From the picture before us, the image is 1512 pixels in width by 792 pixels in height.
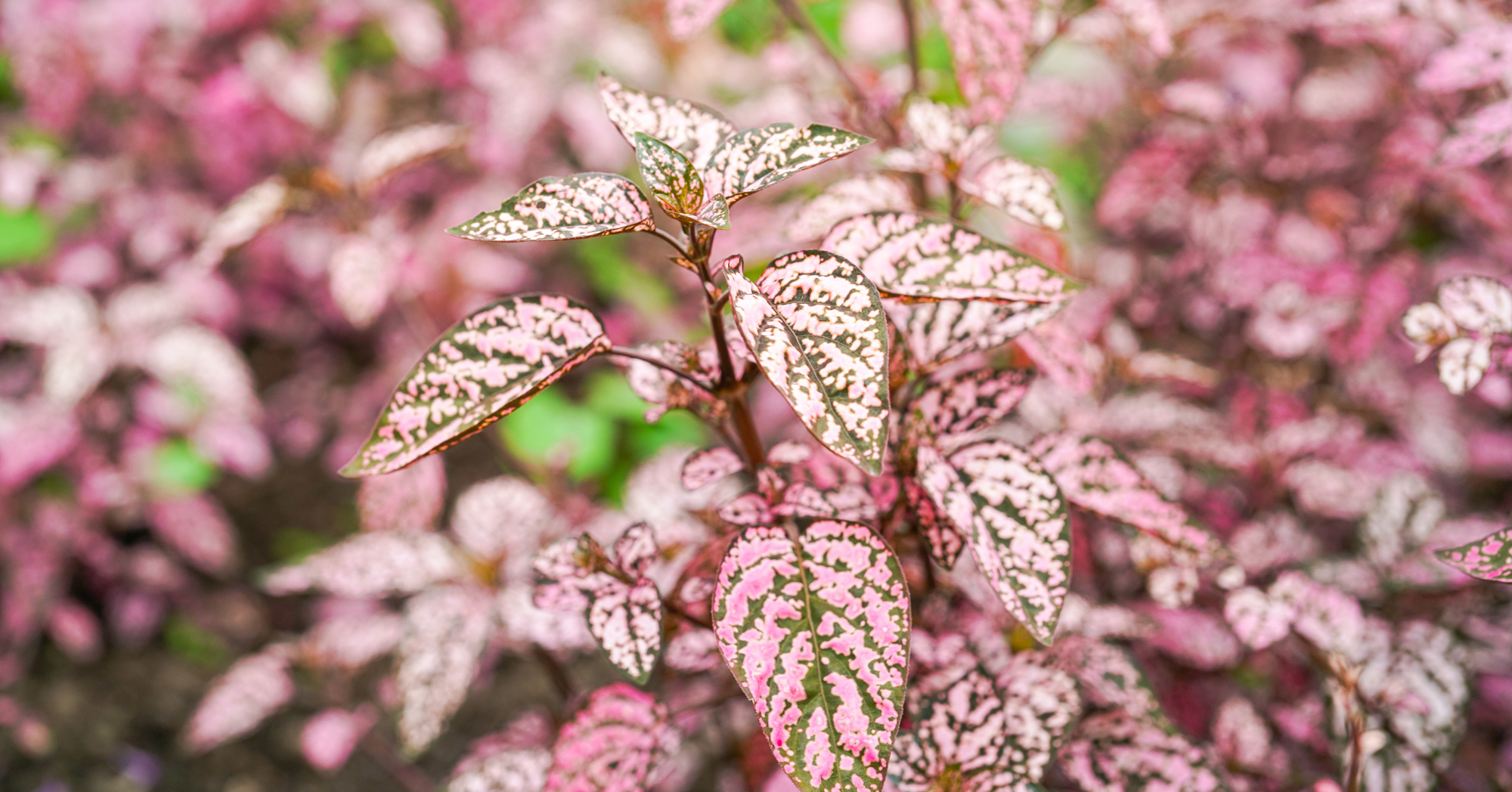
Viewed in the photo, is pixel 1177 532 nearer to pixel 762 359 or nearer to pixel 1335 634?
pixel 1335 634

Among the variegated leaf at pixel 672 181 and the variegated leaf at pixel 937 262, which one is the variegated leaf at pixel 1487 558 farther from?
the variegated leaf at pixel 672 181

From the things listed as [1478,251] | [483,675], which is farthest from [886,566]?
[1478,251]

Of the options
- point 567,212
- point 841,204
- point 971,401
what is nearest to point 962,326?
point 971,401

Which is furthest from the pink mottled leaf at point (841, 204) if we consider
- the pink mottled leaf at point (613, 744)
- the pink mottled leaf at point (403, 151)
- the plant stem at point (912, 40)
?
the pink mottled leaf at point (403, 151)

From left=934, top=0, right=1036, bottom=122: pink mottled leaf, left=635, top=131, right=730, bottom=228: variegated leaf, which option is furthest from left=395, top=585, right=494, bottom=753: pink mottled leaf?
left=934, top=0, right=1036, bottom=122: pink mottled leaf

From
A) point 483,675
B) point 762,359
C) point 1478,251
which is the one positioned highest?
point 762,359
